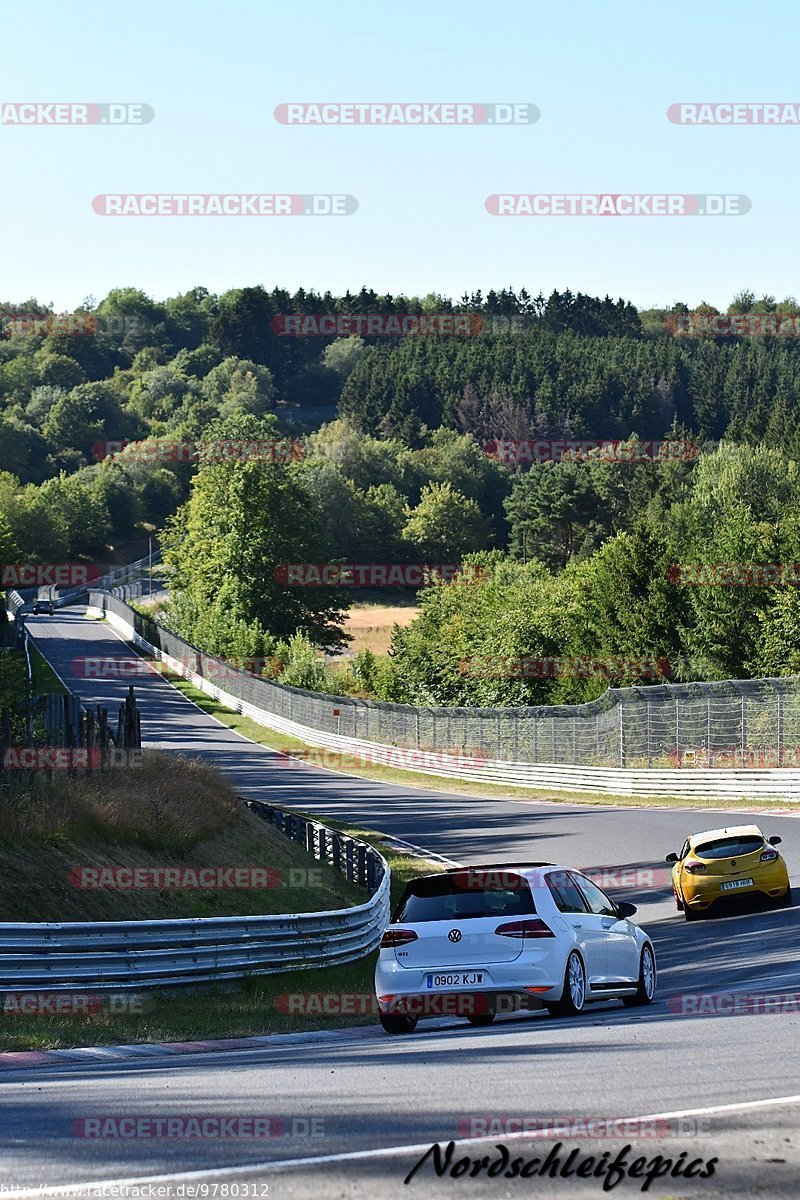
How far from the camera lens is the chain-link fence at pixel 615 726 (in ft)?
123

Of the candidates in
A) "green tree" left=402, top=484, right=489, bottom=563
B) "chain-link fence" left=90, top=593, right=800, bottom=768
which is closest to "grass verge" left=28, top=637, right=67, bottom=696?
"chain-link fence" left=90, top=593, right=800, bottom=768

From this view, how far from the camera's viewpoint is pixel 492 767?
52719 mm

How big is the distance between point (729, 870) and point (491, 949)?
9473 mm

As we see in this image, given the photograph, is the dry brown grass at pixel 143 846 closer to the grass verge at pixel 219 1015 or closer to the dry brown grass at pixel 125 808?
the dry brown grass at pixel 125 808

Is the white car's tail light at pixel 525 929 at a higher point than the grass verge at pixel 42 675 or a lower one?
higher

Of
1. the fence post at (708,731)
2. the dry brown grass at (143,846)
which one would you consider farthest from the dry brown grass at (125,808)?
the fence post at (708,731)

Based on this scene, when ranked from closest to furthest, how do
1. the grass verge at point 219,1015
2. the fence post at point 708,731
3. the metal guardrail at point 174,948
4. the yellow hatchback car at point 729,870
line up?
the grass verge at point 219,1015, the metal guardrail at point 174,948, the yellow hatchback car at point 729,870, the fence post at point 708,731

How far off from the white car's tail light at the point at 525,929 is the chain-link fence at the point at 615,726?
24611 mm

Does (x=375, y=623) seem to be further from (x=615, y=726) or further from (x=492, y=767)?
(x=615, y=726)

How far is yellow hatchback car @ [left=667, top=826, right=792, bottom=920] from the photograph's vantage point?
2136cm

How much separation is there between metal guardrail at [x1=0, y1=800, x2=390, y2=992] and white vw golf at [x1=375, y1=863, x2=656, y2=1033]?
3383 millimetres

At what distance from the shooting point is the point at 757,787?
124 ft

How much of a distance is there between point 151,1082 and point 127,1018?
18.8 ft

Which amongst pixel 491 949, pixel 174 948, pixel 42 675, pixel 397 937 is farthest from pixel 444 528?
pixel 491 949
